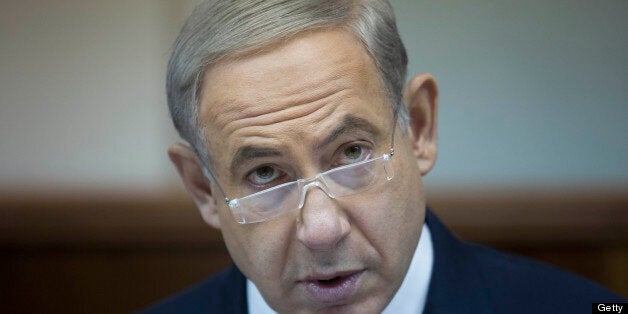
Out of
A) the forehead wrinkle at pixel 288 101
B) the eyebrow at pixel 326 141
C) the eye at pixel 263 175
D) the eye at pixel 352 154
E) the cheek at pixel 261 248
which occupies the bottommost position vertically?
the cheek at pixel 261 248

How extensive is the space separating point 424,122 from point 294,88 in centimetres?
50

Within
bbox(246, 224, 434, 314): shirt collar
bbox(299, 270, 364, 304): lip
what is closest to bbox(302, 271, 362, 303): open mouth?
bbox(299, 270, 364, 304): lip

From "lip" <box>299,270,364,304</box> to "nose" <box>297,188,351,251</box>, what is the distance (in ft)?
0.43

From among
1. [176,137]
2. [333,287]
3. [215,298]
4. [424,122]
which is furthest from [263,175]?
[176,137]

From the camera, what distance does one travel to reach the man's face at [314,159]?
8.20 ft

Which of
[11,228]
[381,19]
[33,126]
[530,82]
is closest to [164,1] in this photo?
[33,126]

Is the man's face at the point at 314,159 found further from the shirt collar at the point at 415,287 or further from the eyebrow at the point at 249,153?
the shirt collar at the point at 415,287

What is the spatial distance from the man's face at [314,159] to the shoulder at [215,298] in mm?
355

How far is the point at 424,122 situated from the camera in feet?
9.34

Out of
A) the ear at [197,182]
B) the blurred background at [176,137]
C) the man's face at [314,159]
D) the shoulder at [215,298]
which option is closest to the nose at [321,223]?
the man's face at [314,159]

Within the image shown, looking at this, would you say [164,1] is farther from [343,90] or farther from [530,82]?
[343,90]

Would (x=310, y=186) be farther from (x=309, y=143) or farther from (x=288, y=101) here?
(x=288, y=101)

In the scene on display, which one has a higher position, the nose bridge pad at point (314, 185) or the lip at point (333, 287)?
the nose bridge pad at point (314, 185)

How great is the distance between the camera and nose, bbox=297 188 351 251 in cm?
244
